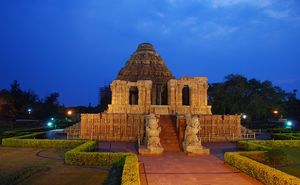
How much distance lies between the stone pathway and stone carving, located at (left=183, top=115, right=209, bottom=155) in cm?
98

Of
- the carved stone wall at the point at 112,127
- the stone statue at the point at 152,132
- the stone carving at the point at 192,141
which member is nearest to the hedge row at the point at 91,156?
the stone statue at the point at 152,132

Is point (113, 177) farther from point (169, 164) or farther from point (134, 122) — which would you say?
point (134, 122)

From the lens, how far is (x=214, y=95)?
5659 cm

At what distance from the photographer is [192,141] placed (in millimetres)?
19891

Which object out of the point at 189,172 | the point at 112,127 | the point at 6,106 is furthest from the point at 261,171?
the point at 6,106

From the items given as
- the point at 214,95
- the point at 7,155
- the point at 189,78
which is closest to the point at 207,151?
the point at 7,155

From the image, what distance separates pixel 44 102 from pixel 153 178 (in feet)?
205

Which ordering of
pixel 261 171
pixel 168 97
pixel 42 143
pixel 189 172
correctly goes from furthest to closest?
pixel 168 97
pixel 42 143
pixel 189 172
pixel 261 171

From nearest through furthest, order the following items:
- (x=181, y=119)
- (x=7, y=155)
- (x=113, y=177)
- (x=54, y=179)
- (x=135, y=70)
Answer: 1. (x=113, y=177)
2. (x=54, y=179)
3. (x=7, y=155)
4. (x=181, y=119)
5. (x=135, y=70)

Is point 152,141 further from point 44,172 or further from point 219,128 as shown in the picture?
point 219,128

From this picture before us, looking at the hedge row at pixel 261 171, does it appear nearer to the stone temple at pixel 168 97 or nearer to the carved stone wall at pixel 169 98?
the stone temple at pixel 168 97

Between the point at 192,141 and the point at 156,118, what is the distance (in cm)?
263

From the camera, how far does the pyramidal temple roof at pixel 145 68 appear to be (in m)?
38.0

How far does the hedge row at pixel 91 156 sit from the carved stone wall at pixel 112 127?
5167 millimetres
